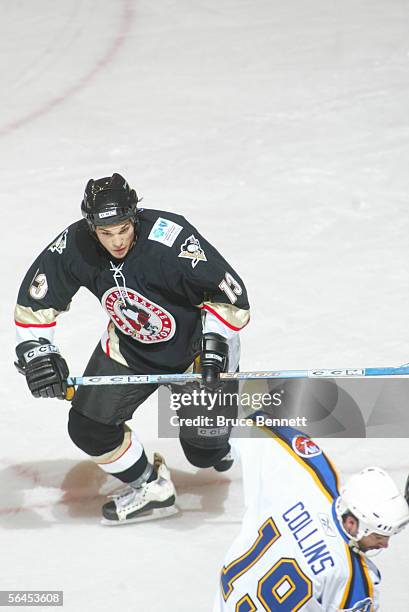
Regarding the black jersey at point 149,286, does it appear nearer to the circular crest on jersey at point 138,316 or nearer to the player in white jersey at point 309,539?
the circular crest on jersey at point 138,316

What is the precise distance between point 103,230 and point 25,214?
6.86 ft

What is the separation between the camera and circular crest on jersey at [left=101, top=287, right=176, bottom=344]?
10.4 feet

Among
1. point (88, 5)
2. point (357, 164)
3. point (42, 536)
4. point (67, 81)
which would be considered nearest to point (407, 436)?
point (42, 536)

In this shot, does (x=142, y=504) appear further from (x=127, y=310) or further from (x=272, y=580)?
(x=272, y=580)

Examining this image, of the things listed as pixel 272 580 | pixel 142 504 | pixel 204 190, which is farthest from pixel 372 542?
pixel 204 190

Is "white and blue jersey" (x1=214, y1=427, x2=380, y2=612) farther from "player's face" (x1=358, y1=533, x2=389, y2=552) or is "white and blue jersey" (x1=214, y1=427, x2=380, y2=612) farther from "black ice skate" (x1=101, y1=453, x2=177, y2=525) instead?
"black ice skate" (x1=101, y1=453, x2=177, y2=525)

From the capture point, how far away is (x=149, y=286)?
317cm

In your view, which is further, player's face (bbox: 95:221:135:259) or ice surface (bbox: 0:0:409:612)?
ice surface (bbox: 0:0:409:612)

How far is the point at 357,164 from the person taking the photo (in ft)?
17.2

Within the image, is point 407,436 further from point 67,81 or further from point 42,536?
point 67,81

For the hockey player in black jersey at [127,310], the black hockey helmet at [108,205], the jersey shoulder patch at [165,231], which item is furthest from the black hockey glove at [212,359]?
the black hockey helmet at [108,205]

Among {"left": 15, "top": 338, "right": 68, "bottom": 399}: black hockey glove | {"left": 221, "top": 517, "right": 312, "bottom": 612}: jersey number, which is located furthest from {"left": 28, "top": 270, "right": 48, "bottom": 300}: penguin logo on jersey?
{"left": 221, "top": 517, "right": 312, "bottom": 612}: jersey number

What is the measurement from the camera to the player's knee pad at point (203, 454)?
3408 millimetres

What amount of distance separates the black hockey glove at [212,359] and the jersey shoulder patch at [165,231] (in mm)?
303
